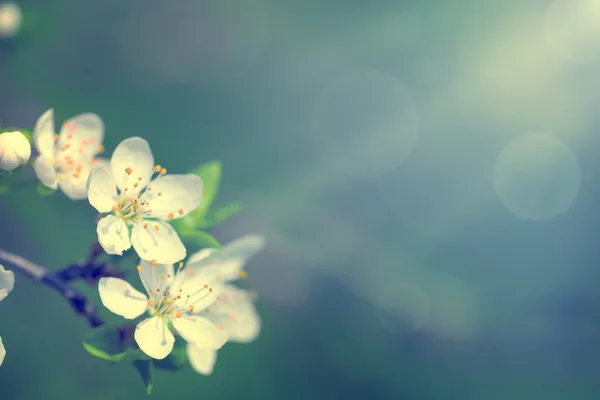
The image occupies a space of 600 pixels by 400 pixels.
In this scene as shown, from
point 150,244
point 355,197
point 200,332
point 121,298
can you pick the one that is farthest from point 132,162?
point 355,197

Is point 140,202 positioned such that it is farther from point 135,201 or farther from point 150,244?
point 150,244

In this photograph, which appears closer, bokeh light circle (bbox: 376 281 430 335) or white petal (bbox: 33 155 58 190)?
white petal (bbox: 33 155 58 190)

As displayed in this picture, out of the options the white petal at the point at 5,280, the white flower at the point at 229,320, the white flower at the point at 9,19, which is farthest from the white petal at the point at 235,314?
the white flower at the point at 9,19

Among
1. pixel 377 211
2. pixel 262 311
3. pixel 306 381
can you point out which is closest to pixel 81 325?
pixel 262 311

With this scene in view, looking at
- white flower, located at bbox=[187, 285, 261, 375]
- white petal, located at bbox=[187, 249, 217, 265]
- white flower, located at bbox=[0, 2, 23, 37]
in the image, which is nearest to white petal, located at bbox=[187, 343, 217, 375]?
white flower, located at bbox=[187, 285, 261, 375]

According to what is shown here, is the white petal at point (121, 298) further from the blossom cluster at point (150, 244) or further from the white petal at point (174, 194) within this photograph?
the white petal at point (174, 194)

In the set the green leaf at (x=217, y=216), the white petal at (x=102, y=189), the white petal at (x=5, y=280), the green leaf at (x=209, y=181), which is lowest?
the white petal at (x=5, y=280)

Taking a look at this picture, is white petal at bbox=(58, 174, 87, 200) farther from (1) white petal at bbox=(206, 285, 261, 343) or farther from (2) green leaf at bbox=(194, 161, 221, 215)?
(1) white petal at bbox=(206, 285, 261, 343)
